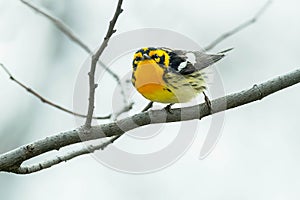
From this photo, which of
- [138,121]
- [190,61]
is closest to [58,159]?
[138,121]

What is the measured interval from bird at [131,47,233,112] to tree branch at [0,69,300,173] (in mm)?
83

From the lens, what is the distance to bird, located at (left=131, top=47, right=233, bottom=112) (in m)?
2.49

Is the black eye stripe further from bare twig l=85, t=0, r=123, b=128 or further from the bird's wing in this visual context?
bare twig l=85, t=0, r=123, b=128

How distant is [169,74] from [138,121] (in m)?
0.45

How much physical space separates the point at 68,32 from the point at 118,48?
25 cm

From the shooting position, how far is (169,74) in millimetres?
2605

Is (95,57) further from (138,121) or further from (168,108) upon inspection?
(168,108)

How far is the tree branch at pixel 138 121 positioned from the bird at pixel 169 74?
8 cm

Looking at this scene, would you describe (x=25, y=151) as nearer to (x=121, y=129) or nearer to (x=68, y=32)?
(x=121, y=129)

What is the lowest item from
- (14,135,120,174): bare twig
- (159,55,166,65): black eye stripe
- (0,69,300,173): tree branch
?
(14,135,120,174): bare twig

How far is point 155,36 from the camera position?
285 centimetres

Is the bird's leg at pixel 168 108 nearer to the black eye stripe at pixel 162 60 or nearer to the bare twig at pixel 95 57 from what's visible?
the black eye stripe at pixel 162 60

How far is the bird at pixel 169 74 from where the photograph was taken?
249cm

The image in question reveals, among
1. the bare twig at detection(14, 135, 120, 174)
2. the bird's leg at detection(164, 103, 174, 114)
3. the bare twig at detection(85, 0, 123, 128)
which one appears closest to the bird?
the bird's leg at detection(164, 103, 174, 114)
